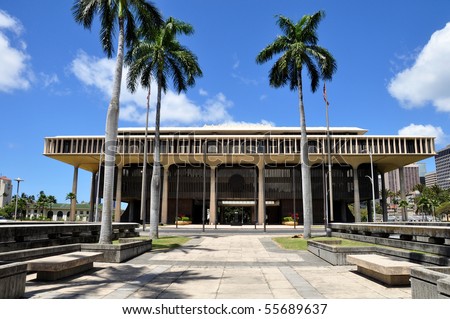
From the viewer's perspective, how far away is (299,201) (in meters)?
65.8

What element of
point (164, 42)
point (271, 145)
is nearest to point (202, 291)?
point (164, 42)

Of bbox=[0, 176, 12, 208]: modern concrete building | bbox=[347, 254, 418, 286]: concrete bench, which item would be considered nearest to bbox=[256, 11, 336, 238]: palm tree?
bbox=[347, 254, 418, 286]: concrete bench

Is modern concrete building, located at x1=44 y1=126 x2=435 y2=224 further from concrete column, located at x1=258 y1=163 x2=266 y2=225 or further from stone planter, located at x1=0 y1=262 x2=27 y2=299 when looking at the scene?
stone planter, located at x1=0 y1=262 x2=27 y2=299

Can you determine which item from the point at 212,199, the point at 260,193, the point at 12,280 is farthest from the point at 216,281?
the point at 212,199

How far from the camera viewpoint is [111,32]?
741 inches

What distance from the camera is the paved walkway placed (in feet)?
26.2

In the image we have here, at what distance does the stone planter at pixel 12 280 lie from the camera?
Answer: 651 cm

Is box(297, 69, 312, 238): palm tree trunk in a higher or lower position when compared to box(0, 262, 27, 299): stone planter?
higher

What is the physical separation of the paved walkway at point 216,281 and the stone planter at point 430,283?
1114mm

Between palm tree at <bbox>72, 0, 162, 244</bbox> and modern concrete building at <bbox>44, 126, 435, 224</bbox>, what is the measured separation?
135 ft

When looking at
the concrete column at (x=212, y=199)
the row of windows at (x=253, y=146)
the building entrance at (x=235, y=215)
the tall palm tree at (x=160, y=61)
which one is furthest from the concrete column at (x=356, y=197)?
the tall palm tree at (x=160, y=61)

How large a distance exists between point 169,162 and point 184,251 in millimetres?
46329

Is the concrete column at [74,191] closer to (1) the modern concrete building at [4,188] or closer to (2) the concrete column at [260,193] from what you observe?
(2) the concrete column at [260,193]
